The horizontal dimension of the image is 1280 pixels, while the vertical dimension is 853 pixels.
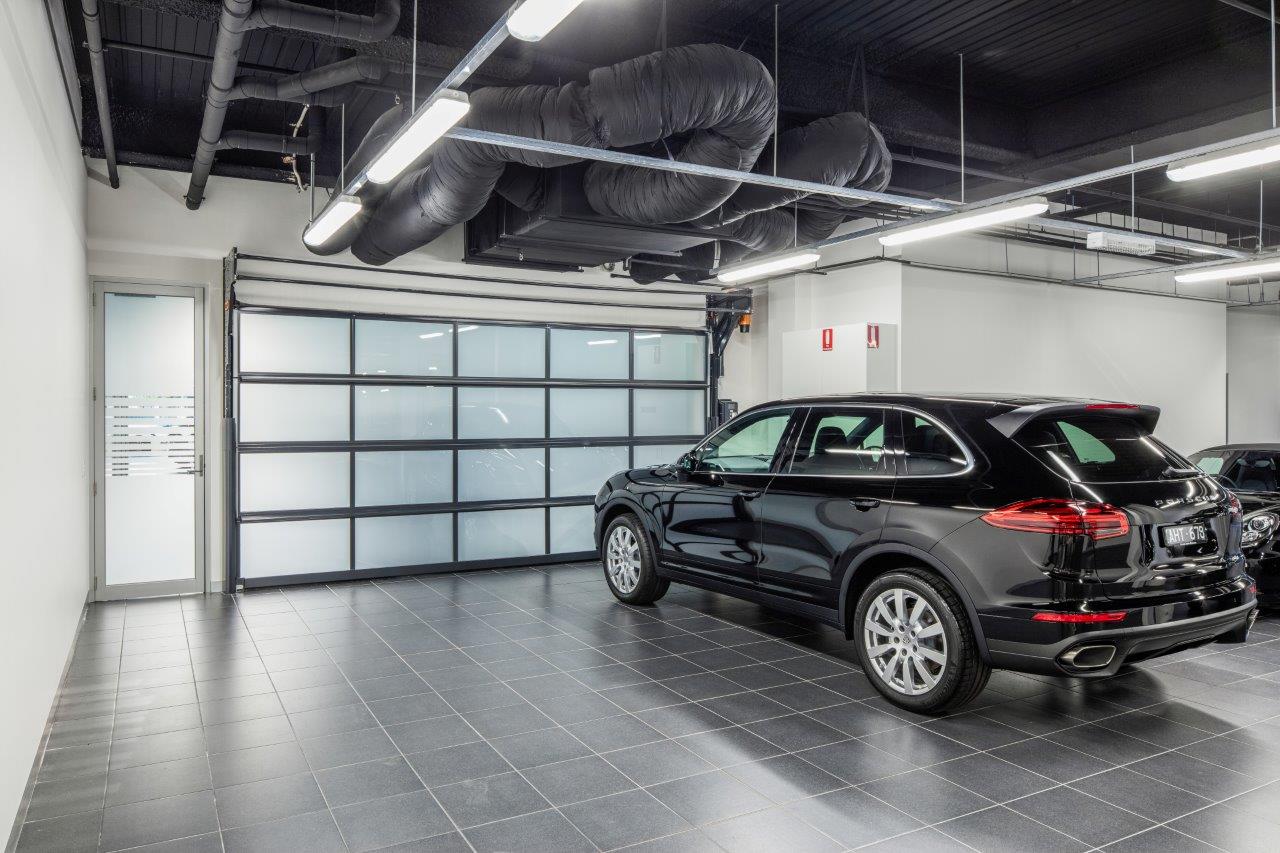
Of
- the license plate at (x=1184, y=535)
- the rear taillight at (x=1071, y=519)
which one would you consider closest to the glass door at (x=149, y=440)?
the rear taillight at (x=1071, y=519)

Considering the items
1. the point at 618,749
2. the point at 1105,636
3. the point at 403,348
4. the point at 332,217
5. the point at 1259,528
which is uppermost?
the point at 332,217

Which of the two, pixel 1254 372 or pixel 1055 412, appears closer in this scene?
pixel 1055 412

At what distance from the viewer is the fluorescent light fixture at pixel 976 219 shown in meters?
5.54

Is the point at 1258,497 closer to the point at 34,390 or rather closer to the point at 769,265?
the point at 769,265

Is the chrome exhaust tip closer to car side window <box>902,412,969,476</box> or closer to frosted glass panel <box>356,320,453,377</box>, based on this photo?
car side window <box>902,412,969,476</box>

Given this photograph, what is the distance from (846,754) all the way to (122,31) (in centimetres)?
591

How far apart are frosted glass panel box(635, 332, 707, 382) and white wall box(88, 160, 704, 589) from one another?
1.96m

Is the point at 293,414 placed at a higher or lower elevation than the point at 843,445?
higher

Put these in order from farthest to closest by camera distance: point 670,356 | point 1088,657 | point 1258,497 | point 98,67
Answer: point 670,356
point 1258,497
point 98,67
point 1088,657

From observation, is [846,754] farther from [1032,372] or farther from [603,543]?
[1032,372]

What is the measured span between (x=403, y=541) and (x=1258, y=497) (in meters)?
6.94

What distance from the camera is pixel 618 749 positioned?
3.77m

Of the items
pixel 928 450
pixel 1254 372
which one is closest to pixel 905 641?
pixel 928 450

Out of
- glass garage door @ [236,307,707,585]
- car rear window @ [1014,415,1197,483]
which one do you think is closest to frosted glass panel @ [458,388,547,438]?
glass garage door @ [236,307,707,585]
